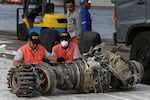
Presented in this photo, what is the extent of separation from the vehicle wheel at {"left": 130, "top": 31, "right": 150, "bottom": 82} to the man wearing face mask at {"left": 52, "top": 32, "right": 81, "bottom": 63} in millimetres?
1553

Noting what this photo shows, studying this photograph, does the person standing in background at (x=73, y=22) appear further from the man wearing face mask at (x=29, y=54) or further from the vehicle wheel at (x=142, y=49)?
the man wearing face mask at (x=29, y=54)

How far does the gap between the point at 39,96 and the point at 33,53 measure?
2.97 feet

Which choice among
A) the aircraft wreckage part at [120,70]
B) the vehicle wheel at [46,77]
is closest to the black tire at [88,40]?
the aircraft wreckage part at [120,70]

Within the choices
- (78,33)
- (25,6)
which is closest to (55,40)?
(78,33)

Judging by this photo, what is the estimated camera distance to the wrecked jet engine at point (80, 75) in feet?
28.9

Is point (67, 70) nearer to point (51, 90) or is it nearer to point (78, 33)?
point (51, 90)

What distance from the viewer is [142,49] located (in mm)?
10805

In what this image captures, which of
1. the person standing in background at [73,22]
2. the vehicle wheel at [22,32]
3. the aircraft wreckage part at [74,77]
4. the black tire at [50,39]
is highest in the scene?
the person standing in background at [73,22]

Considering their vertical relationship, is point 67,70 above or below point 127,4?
below

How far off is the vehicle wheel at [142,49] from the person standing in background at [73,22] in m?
1.48

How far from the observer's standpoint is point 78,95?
30.2 feet

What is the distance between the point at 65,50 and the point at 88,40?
5.60 feet

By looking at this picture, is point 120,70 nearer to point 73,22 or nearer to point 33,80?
point 33,80

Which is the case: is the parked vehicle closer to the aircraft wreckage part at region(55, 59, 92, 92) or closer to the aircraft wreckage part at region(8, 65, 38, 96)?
the aircraft wreckage part at region(55, 59, 92, 92)
